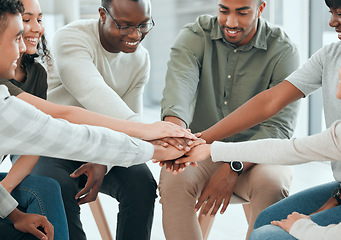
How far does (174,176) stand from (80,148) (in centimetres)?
59

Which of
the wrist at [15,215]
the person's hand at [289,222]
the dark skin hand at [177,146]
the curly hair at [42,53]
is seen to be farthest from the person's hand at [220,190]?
the curly hair at [42,53]

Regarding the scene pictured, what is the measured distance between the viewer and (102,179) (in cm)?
188

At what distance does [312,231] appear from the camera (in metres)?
1.29

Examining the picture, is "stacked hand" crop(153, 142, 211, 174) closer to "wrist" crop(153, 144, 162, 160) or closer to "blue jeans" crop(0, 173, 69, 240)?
"wrist" crop(153, 144, 162, 160)

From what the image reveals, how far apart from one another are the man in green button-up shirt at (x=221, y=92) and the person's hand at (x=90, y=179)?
240 mm

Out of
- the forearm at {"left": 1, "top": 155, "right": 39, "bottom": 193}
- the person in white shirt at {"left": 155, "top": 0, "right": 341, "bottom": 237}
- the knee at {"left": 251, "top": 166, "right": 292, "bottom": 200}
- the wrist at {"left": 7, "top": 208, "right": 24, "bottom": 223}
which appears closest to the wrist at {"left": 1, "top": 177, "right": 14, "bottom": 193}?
the forearm at {"left": 1, "top": 155, "right": 39, "bottom": 193}

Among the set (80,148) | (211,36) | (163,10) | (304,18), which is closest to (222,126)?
(211,36)

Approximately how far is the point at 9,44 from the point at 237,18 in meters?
0.97

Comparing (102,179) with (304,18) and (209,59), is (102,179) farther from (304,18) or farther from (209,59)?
(304,18)

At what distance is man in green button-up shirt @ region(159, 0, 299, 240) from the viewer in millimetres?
1826

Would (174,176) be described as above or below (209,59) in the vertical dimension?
below

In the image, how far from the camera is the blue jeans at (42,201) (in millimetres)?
1533

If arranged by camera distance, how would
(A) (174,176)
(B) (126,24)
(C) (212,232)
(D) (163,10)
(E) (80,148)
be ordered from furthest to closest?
(D) (163,10) → (C) (212,232) → (B) (126,24) → (A) (174,176) → (E) (80,148)

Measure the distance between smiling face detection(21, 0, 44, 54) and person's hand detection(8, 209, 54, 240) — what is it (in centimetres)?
68
